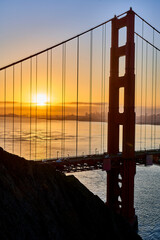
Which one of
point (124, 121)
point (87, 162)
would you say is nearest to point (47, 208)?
point (87, 162)

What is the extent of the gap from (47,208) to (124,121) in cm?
1193

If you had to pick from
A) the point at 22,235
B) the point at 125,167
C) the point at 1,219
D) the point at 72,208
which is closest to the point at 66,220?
the point at 72,208

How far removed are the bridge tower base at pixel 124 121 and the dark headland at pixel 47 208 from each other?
550 cm

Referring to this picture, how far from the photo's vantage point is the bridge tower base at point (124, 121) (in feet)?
68.9

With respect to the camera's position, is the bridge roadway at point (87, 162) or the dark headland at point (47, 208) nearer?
the dark headland at point (47, 208)

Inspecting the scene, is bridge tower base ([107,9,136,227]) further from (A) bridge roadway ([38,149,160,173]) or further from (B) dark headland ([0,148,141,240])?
(B) dark headland ([0,148,141,240])

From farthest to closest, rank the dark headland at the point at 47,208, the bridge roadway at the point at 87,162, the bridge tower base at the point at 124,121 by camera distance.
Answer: the bridge tower base at the point at 124,121, the bridge roadway at the point at 87,162, the dark headland at the point at 47,208

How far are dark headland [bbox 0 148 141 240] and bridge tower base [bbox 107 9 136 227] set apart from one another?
5503 mm

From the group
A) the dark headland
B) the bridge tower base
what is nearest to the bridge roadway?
the bridge tower base

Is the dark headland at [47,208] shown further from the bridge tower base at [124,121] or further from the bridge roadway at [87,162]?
the bridge tower base at [124,121]

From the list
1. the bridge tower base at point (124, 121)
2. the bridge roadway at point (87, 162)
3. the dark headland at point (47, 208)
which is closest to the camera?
the dark headland at point (47, 208)

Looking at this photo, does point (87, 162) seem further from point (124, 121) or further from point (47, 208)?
point (47, 208)

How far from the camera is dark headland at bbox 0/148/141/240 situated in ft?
32.6

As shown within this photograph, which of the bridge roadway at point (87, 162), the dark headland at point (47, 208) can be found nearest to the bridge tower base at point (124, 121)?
the bridge roadway at point (87, 162)
